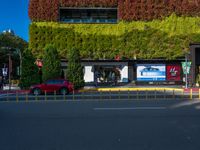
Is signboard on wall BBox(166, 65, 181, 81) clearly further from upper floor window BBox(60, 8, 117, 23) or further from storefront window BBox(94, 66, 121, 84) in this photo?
upper floor window BBox(60, 8, 117, 23)

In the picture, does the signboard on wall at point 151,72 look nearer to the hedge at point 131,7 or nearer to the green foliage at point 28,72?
the hedge at point 131,7

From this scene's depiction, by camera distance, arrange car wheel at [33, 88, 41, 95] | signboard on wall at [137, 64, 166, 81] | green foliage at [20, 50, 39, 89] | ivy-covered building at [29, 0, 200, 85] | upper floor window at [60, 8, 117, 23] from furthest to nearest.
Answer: upper floor window at [60, 8, 117, 23], signboard on wall at [137, 64, 166, 81], ivy-covered building at [29, 0, 200, 85], green foliage at [20, 50, 39, 89], car wheel at [33, 88, 41, 95]

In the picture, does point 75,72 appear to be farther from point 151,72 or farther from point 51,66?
point 151,72

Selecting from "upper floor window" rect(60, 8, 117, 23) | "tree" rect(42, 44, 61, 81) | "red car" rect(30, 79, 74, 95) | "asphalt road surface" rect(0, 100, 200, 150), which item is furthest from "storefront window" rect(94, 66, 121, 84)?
"asphalt road surface" rect(0, 100, 200, 150)

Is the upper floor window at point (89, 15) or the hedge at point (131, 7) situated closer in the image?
the hedge at point (131, 7)

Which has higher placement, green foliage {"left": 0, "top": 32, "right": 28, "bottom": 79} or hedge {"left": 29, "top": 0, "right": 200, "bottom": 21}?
hedge {"left": 29, "top": 0, "right": 200, "bottom": 21}

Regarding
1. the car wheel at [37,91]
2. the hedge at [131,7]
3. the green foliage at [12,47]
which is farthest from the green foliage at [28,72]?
the green foliage at [12,47]

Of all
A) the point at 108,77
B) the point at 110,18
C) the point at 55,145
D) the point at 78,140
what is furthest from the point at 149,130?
the point at 110,18

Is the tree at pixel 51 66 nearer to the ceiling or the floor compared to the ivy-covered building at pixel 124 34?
nearer to the floor

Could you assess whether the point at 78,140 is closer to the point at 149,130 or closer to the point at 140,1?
the point at 149,130

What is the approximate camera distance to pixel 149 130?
1073cm

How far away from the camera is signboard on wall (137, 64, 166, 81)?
165ft

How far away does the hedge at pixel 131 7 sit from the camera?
164 ft

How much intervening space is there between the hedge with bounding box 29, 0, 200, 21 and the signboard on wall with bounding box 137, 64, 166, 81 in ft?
21.8
